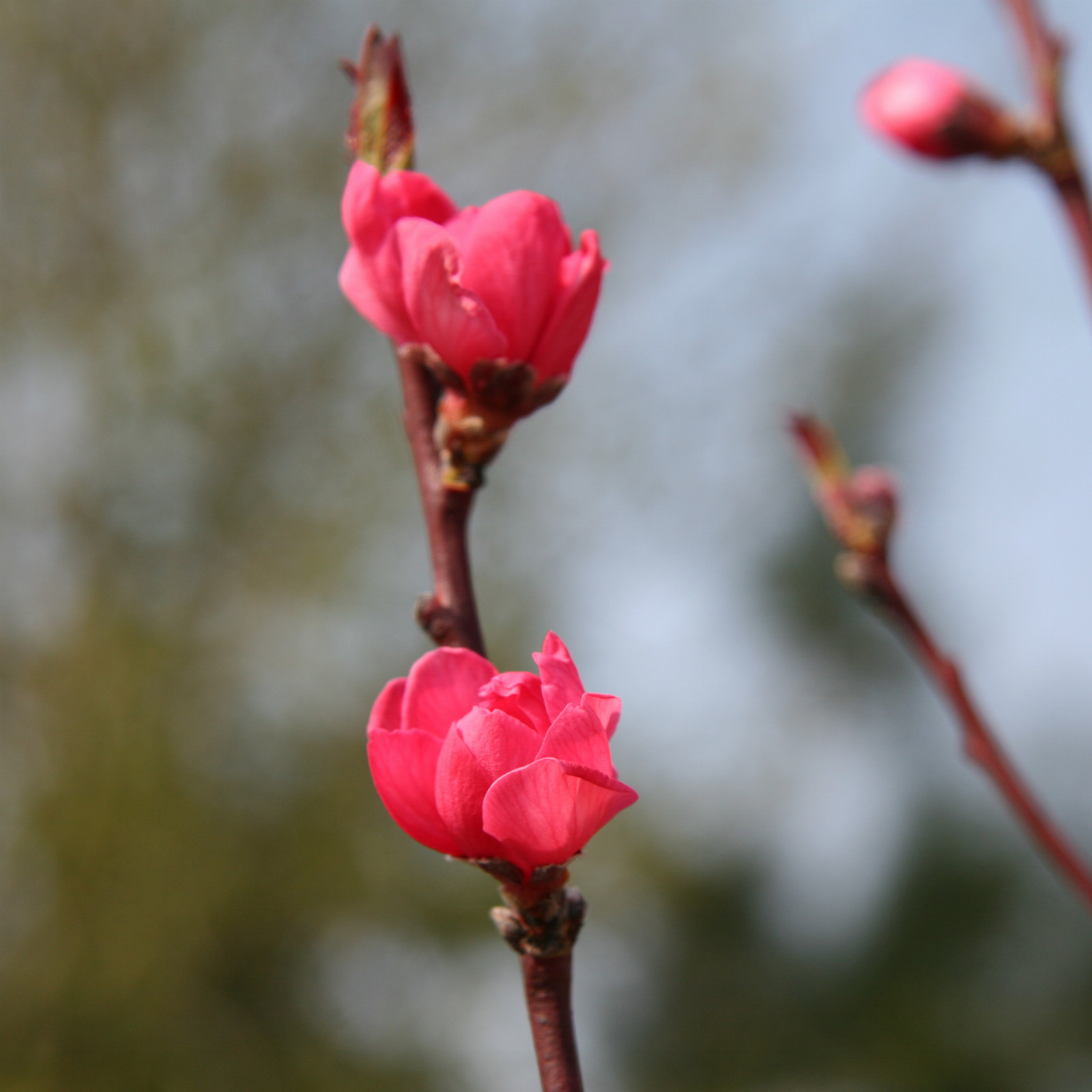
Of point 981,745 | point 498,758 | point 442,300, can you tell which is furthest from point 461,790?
point 981,745

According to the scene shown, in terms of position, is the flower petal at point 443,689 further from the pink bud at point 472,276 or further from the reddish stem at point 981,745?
the reddish stem at point 981,745

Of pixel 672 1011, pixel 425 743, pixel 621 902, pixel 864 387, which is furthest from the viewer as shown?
pixel 864 387

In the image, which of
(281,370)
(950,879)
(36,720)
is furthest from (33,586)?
(950,879)

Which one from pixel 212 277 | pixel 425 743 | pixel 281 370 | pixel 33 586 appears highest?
pixel 212 277

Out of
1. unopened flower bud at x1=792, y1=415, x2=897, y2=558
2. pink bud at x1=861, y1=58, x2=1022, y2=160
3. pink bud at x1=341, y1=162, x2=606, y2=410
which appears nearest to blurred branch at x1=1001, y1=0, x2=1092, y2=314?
pink bud at x1=861, y1=58, x2=1022, y2=160

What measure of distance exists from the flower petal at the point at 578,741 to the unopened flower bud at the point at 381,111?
0.20 m

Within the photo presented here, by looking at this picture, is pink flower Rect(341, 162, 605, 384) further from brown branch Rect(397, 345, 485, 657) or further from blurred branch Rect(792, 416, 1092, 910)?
blurred branch Rect(792, 416, 1092, 910)

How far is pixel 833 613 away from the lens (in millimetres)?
6848

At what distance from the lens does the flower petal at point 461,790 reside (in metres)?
0.24

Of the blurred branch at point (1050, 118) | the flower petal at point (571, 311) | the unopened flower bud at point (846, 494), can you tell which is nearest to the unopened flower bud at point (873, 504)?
the unopened flower bud at point (846, 494)

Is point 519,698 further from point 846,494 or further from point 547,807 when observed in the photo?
point 846,494

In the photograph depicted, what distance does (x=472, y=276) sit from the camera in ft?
1.04

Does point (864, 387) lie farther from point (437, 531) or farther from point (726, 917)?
point (437, 531)

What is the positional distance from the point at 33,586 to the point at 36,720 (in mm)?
515
